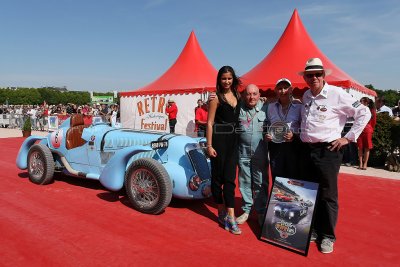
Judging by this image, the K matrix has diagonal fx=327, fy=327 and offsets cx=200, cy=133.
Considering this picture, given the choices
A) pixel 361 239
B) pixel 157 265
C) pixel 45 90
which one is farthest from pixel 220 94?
pixel 45 90

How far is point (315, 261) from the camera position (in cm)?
288

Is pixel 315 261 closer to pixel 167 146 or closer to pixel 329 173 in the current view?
pixel 329 173

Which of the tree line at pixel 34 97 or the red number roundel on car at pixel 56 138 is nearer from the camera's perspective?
the red number roundel on car at pixel 56 138

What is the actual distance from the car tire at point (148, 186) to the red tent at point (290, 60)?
7404mm

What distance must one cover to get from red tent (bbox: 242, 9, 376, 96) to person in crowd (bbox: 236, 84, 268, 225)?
7274mm

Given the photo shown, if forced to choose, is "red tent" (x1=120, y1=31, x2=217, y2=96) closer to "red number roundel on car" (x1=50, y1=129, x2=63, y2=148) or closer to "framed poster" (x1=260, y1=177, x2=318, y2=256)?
"red number roundel on car" (x1=50, y1=129, x2=63, y2=148)

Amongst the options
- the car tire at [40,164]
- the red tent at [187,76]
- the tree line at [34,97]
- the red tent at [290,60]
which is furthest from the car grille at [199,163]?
the tree line at [34,97]

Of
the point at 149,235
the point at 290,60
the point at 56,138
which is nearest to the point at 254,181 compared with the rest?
the point at 149,235

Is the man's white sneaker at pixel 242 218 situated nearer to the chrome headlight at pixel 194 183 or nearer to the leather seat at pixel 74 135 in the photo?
the chrome headlight at pixel 194 183

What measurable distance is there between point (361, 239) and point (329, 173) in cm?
94

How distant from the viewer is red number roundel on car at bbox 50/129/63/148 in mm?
5379

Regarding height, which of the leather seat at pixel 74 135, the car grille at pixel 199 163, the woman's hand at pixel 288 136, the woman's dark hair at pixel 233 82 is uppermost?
the woman's dark hair at pixel 233 82

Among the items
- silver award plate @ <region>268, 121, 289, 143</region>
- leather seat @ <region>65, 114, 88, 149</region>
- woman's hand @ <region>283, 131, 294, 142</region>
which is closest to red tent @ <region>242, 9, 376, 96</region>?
leather seat @ <region>65, 114, 88, 149</region>

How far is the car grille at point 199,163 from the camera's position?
414 cm
